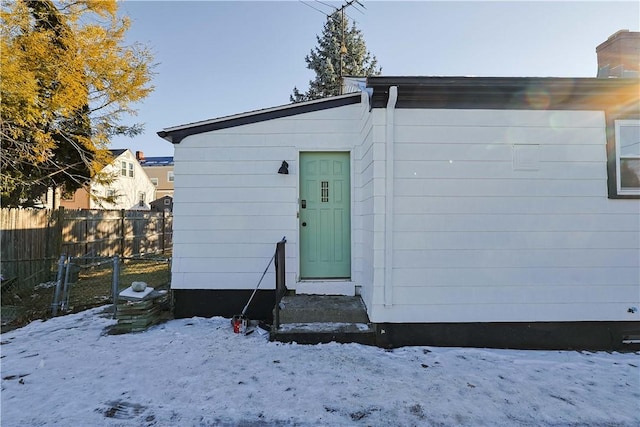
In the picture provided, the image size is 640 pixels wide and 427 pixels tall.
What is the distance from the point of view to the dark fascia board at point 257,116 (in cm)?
453

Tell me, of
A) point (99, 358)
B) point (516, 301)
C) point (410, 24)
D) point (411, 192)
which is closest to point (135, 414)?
point (99, 358)

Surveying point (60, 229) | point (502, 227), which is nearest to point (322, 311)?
point (502, 227)

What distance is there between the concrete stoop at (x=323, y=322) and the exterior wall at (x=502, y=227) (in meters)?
0.29

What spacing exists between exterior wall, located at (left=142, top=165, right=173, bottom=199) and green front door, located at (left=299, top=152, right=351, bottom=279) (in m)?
28.9

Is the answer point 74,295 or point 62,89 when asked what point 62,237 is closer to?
point 74,295

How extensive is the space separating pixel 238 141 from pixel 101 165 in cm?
833

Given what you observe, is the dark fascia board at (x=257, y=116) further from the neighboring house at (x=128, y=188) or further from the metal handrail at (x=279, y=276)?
the neighboring house at (x=128, y=188)

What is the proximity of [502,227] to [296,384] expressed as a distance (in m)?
2.79

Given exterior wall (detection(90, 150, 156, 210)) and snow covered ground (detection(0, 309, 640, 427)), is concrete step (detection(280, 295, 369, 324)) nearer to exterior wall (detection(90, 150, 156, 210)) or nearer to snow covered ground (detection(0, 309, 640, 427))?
snow covered ground (detection(0, 309, 640, 427))

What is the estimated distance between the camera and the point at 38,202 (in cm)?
1188

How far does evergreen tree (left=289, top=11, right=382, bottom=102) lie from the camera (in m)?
15.3

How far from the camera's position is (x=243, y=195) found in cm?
457

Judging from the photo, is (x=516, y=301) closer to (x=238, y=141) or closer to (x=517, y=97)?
(x=517, y=97)

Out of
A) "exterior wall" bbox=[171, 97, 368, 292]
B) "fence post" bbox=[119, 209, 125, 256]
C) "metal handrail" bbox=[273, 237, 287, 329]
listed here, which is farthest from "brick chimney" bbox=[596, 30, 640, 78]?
"fence post" bbox=[119, 209, 125, 256]
